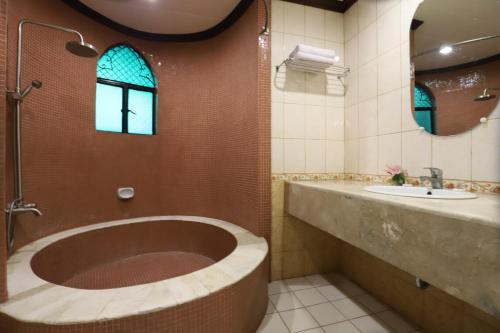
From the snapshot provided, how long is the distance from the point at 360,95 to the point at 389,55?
1.23 ft

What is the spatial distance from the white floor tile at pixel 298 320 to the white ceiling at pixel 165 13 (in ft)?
8.93

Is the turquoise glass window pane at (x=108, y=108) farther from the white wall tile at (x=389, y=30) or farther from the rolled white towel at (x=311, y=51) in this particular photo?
the white wall tile at (x=389, y=30)

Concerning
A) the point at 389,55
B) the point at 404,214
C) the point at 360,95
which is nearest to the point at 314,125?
the point at 360,95

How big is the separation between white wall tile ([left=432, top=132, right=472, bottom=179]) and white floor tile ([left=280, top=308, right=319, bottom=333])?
1.31 m

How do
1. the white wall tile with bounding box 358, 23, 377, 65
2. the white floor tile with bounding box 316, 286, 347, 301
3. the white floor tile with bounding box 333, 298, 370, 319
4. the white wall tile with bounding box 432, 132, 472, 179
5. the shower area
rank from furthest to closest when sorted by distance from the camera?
1. the white wall tile with bounding box 358, 23, 377, 65
2. the white floor tile with bounding box 316, 286, 347, 301
3. the white floor tile with bounding box 333, 298, 370, 319
4. the white wall tile with bounding box 432, 132, 472, 179
5. the shower area

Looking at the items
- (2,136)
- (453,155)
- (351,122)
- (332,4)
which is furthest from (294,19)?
(2,136)

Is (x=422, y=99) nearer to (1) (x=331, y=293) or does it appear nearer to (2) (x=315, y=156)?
(2) (x=315, y=156)

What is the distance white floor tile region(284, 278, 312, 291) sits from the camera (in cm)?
192

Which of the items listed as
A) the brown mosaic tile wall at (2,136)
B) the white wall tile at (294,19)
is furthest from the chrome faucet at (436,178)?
the brown mosaic tile wall at (2,136)

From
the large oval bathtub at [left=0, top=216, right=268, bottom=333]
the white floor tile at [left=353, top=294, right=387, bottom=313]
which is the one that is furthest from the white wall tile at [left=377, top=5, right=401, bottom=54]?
the white floor tile at [left=353, top=294, right=387, bottom=313]

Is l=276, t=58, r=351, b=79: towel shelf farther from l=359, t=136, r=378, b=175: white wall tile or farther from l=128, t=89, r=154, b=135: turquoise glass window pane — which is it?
l=128, t=89, r=154, b=135: turquoise glass window pane

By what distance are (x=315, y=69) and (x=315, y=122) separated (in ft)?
1.60

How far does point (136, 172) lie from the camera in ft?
8.14

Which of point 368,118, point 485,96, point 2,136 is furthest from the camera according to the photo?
point 368,118
